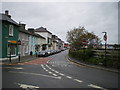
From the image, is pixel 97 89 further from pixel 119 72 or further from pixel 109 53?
pixel 109 53

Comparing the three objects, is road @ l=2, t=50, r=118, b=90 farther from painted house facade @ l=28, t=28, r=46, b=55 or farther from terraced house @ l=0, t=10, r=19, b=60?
painted house facade @ l=28, t=28, r=46, b=55

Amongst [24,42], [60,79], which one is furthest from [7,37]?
[60,79]

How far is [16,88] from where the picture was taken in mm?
7527

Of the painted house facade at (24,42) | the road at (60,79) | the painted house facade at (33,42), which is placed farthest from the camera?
the painted house facade at (33,42)

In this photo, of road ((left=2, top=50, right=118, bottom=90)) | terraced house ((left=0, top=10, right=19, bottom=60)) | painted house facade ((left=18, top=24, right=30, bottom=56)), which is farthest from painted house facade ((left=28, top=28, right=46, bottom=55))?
road ((left=2, top=50, right=118, bottom=90))

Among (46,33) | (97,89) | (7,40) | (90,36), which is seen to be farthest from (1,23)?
(46,33)

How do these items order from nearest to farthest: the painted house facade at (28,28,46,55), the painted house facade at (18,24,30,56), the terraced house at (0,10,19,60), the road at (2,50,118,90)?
the road at (2,50,118,90), the terraced house at (0,10,19,60), the painted house facade at (18,24,30,56), the painted house facade at (28,28,46,55)

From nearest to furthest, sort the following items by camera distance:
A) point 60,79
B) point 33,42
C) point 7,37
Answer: point 60,79 → point 7,37 → point 33,42

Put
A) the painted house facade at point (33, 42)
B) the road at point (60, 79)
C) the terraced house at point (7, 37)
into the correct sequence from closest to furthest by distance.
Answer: the road at point (60, 79), the terraced house at point (7, 37), the painted house facade at point (33, 42)

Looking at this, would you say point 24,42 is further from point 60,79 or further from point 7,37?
point 60,79

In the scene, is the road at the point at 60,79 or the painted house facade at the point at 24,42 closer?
the road at the point at 60,79

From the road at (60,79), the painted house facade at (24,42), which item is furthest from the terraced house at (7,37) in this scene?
the road at (60,79)

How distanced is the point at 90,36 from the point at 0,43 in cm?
2497

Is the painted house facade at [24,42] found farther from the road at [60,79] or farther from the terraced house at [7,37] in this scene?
the road at [60,79]
